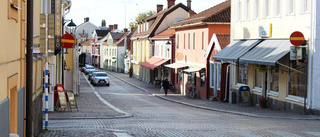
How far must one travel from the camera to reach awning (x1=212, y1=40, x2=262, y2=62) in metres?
24.7

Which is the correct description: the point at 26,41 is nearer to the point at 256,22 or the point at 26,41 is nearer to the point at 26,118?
the point at 26,118

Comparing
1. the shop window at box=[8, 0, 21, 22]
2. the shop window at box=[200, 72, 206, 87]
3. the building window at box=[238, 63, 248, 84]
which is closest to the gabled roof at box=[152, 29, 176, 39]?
the shop window at box=[200, 72, 206, 87]

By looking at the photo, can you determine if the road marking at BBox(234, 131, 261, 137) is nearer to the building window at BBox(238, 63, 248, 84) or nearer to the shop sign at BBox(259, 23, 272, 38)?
the shop sign at BBox(259, 23, 272, 38)

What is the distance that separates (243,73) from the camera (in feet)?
90.5

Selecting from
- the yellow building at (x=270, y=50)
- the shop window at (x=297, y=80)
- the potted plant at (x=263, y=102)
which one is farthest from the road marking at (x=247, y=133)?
the potted plant at (x=263, y=102)

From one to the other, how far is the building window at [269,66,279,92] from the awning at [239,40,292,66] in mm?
1129

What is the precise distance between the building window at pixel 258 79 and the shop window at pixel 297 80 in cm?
360

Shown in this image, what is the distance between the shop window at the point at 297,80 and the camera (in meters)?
19.9

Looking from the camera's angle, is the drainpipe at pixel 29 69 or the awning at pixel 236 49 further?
the awning at pixel 236 49

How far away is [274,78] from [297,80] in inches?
108

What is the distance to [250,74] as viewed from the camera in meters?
26.2

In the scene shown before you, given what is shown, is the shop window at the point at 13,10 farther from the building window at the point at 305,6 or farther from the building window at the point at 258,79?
the building window at the point at 258,79

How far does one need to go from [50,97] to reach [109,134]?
816cm

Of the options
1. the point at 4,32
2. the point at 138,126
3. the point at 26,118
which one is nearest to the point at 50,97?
the point at 138,126
